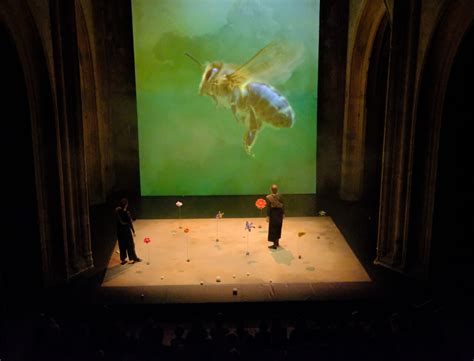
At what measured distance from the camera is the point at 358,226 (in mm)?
12742

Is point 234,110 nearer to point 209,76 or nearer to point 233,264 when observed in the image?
point 209,76

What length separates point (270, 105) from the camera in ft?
50.0

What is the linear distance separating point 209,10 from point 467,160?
8807 millimetres

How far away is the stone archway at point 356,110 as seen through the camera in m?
13.9

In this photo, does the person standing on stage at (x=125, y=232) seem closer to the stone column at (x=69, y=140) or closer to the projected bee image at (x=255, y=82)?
the stone column at (x=69, y=140)

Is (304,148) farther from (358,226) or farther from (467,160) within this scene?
(467,160)

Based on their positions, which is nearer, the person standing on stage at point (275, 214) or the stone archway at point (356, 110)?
the person standing on stage at point (275, 214)

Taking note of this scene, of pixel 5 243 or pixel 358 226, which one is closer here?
pixel 5 243

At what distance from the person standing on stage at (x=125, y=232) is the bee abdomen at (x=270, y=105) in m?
6.20

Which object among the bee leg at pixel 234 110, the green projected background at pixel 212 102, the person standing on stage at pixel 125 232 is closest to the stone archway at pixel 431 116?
the person standing on stage at pixel 125 232

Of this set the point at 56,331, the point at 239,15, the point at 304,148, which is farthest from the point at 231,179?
the point at 56,331

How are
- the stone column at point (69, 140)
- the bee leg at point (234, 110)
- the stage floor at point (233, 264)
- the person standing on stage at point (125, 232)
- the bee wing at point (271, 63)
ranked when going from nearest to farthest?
the stone column at point (69, 140) → the stage floor at point (233, 264) → the person standing on stage at point (125, 232) → the bee wing at point (271, 63) → the bee leg at point (234, 110)

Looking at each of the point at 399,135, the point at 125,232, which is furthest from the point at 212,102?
the point at 399,135

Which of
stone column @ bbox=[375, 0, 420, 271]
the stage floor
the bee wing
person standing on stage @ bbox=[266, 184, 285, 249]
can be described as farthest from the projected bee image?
stone column @ bbox=[375, 0, 420, 271]
